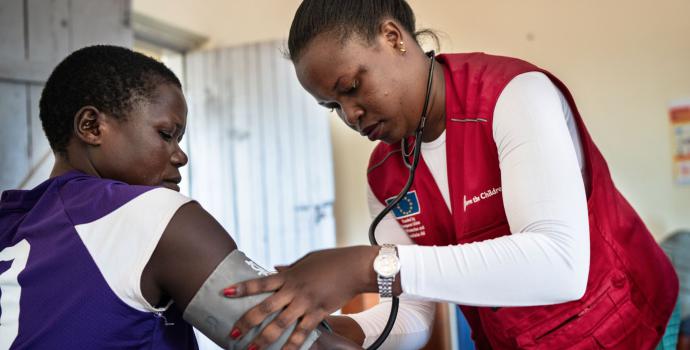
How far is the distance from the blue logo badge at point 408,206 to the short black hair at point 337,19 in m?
0.36

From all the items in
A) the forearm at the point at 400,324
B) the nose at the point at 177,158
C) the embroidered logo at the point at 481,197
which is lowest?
the forearm at the point at 400,324

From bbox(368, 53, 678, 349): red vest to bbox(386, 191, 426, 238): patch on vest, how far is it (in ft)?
0.32

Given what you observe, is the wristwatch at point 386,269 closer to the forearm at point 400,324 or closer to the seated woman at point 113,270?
the seated woman at point 113,270

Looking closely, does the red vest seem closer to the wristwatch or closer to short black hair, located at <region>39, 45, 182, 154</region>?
the wristwatch

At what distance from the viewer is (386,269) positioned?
0.80m

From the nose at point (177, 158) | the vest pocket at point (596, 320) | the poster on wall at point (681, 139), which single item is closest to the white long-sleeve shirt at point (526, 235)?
the vest pocket at point (596, 320)

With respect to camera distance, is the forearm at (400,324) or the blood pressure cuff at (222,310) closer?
the blood pressure cuff at (222,310)

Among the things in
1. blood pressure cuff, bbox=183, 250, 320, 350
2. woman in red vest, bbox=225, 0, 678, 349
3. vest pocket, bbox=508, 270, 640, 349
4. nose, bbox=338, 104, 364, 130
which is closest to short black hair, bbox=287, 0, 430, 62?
woman in red vest, bbox=225, 0, 678, 349

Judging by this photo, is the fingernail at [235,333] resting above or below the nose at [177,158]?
below

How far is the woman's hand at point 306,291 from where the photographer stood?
782 millimetres

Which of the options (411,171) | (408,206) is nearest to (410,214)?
(408,206)

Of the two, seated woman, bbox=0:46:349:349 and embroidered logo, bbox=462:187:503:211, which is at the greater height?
embroidered logo, bbox=462:187:503:211

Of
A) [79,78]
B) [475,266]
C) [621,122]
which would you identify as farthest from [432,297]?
[621,122]

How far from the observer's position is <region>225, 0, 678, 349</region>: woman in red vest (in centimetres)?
81
